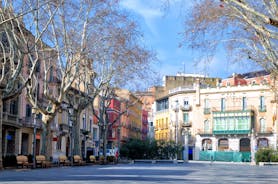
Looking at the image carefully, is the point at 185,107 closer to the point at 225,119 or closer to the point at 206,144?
the point at 206,144

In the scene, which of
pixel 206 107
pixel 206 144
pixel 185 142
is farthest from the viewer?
pixel 185 142

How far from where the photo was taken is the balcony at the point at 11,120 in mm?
43562

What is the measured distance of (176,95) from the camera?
296 ft

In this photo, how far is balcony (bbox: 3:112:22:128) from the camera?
143ft

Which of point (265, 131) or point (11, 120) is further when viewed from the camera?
point (265, 131)

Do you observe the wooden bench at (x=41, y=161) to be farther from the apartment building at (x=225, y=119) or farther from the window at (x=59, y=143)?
Answer: the apartment building at (x=225, y=119)

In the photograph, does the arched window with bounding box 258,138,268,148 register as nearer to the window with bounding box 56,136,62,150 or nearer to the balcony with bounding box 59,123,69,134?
the balcony with bounding box 59,123,69,134

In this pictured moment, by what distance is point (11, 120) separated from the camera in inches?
1773

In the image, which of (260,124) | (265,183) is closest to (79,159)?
(265,183)

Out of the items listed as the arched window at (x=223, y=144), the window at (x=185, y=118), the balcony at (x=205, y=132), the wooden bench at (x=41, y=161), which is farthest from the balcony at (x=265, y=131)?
the wooden bench at (x=41, y=161)

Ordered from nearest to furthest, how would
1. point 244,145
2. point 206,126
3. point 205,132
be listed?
point 244,145
point 205,132
point 206,126

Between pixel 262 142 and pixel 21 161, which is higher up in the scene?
pixel 262 142

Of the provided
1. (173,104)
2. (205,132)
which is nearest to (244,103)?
(205,132)

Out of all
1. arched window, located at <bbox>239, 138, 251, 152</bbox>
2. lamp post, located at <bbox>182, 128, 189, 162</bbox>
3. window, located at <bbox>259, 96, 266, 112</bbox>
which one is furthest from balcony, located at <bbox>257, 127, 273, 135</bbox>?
lamp post, located at <bbox>182, 128, 189, 162</bbox>
